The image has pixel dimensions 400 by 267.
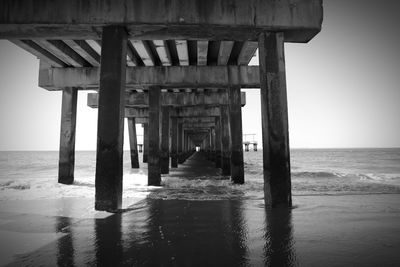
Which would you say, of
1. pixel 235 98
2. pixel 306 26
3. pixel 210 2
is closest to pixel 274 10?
pixel 306 26

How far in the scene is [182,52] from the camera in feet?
27.8

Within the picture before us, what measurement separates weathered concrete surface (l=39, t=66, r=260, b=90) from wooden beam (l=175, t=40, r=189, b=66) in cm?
25

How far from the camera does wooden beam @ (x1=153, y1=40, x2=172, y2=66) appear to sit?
765 cm

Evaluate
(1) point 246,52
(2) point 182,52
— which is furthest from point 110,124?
(1) point 246,52

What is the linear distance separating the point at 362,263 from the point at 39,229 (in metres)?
4.24

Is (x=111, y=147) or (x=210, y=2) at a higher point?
(x=210, y=2)

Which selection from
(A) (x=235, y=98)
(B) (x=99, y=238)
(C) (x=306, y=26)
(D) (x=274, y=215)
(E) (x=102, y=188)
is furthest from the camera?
(A) (x=235, y=98)

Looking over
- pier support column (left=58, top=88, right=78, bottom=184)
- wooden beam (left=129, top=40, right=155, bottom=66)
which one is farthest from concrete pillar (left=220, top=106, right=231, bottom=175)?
pier support column (left=58, top=88, right=78, bottom=184)

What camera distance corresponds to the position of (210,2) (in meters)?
5.33

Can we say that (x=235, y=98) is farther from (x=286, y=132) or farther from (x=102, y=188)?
(x=102, y=188)

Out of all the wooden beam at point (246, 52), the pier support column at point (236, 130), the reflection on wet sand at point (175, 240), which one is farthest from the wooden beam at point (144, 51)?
the reflection on wet sand at point (175, 240)

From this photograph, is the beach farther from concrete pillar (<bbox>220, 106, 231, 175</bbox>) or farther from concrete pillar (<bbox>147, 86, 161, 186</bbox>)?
concrete pillar (<bbox>220, 106, 231, 175</bbox>)

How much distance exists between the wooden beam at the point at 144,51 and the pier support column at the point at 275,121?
3.93 metres

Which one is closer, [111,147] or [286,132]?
[111,147]
